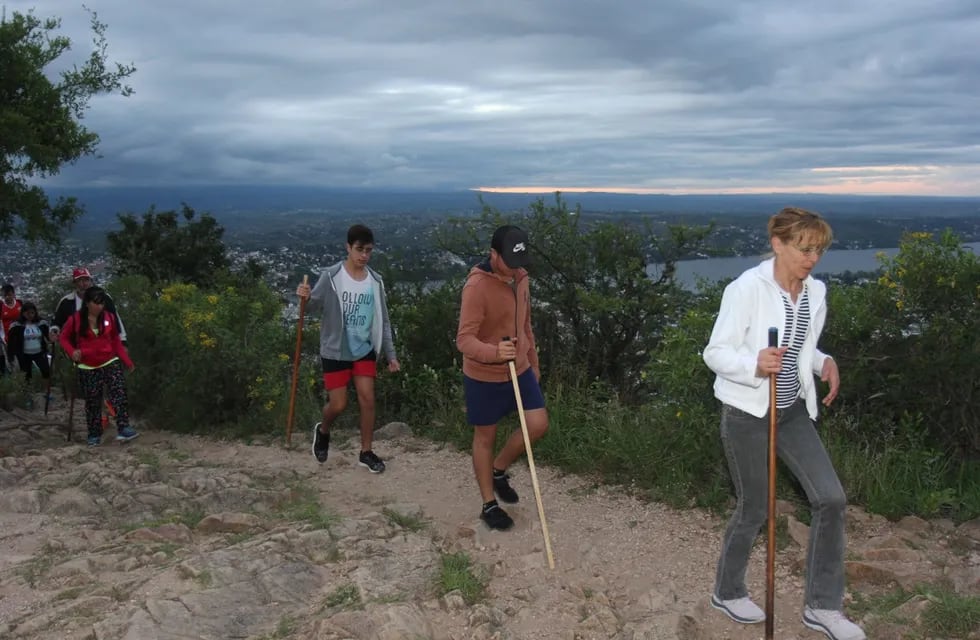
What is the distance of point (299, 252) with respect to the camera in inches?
776

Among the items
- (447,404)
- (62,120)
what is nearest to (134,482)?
(447,404)

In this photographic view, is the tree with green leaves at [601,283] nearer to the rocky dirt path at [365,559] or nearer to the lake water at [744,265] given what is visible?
the lake water at [744,265]

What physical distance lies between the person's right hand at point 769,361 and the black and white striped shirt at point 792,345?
0.20 metres

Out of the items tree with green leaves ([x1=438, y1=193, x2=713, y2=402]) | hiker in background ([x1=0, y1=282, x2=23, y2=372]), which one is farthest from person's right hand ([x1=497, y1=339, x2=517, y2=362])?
hiker in background ([x1=0, y1=282, x2=23, y2=372])

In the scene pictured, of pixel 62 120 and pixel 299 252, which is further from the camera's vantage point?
pixel 299 252

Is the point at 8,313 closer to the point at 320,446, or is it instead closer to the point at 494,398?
the point at 320,446

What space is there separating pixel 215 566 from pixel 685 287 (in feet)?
17.8

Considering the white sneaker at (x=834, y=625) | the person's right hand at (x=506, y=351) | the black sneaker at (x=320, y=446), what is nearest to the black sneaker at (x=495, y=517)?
the person's right hand at (x=506, y=351)

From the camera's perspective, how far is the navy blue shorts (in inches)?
201

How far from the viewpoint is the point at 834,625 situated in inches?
149

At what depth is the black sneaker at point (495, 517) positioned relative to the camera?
17.2 ft

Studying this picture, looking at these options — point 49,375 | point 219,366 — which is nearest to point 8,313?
point 49,375

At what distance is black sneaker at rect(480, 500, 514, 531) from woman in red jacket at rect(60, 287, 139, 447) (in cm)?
483

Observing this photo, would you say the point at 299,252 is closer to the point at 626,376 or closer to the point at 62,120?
the point at 62,120
